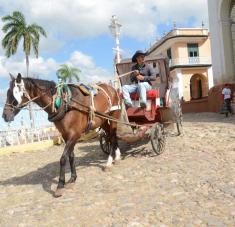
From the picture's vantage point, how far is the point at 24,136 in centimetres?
1449

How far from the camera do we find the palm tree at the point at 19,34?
36.3m

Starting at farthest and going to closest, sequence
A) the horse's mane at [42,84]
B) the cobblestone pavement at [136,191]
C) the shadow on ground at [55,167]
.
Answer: the shadow on ground at [55,167] → the horse's mane at [42,84] → the cobblestone pavement at [136,191]

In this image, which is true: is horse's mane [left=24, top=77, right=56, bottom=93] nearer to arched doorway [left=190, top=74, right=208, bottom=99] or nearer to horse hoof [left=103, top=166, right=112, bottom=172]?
horse hoof [left=103, top=166, right=112, bottom=172]

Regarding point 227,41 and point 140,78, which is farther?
point 227,41

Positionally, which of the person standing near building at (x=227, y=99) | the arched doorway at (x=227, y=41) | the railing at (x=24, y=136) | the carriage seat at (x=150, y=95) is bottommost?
the railing at (x=24, y=136)

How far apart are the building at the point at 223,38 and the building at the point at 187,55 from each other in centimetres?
1693

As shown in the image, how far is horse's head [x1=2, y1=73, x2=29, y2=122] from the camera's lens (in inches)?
261

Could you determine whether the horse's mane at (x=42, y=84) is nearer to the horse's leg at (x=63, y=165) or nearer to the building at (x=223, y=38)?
the horse's leg at (x=63, y=165)

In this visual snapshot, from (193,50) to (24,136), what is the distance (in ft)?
90.0

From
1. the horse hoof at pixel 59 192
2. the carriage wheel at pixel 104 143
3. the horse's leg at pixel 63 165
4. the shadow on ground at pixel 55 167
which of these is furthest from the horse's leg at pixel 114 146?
the horse hoof at pixel 59 192

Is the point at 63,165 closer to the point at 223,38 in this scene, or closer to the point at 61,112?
the point at 61,112

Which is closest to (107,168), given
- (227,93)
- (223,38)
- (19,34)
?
(227,93)

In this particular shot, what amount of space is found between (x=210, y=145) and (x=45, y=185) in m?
4.07

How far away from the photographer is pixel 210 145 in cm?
930
